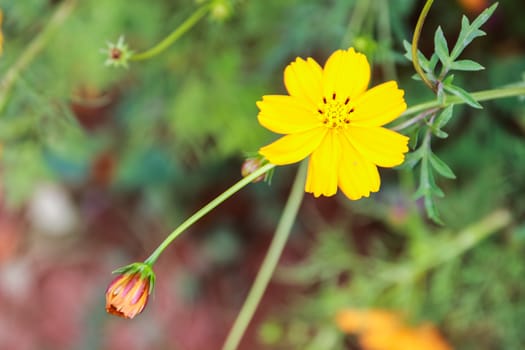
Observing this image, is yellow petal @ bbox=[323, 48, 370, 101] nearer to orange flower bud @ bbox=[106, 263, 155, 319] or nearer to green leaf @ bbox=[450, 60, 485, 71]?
green leaf @ bbox=[450, 60, 485, 71]

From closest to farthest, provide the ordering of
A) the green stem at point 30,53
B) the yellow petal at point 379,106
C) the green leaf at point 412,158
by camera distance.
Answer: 1. the yellow petal at point 379,106
2. the green leaf at point 412,158
3. the green stem at point 30,53

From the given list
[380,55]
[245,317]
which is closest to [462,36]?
[380,55]

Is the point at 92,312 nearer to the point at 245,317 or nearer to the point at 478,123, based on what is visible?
the point at 245,317

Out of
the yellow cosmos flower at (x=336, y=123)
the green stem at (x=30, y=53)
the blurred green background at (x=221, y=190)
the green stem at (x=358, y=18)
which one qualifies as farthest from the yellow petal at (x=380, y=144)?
the green stem at (x=30, y=53)

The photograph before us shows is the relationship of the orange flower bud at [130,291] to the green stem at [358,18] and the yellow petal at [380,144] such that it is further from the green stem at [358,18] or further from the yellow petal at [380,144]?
the green stem at [358,18]

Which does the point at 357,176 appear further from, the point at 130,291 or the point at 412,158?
the point at 130,291

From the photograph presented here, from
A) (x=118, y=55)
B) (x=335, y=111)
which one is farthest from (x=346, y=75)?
(x=118, y=55)
